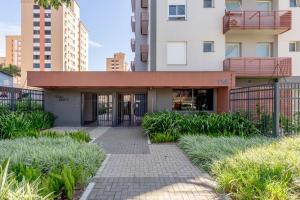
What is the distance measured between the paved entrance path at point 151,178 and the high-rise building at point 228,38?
12335 mm

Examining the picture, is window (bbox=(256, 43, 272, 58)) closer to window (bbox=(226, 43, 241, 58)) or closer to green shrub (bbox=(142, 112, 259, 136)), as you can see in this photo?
window (bbox=(226, 43, 241, 58))

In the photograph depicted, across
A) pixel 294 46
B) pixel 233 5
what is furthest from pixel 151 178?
pixel 294 46

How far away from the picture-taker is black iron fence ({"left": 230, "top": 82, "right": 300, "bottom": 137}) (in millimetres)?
12291

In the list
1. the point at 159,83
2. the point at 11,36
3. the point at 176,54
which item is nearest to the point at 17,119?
the point at 159,83

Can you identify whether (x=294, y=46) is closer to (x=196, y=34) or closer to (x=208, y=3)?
(x=208, y=3)

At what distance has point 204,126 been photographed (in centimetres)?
1403

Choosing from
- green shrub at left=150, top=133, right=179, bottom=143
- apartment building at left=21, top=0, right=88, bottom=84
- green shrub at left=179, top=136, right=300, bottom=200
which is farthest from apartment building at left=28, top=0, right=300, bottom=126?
apartment building at left=21, top=0, right=88, bottom=84

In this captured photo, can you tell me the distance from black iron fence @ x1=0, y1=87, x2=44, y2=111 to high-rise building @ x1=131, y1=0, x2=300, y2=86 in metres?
8.61

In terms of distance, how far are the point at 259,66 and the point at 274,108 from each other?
928cm

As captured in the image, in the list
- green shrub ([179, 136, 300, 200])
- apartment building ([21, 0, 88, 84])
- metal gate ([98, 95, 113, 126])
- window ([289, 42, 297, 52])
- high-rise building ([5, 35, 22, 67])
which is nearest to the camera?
green shrub ([179, 136, 300, 200])

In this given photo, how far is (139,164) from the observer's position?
29.1ft

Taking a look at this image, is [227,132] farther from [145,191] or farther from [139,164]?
[145,191]

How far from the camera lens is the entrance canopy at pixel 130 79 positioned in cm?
1889

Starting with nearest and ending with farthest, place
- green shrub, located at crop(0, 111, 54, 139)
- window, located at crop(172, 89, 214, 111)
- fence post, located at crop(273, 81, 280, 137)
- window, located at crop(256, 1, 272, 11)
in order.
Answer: fence post, located at crop(273, 81, 280, 137), green shrub, located at crop(0, 111, 54, 139), window, located at crop(172, 89, 214, 111), window, located at crop(256, 1, 272, 11)
